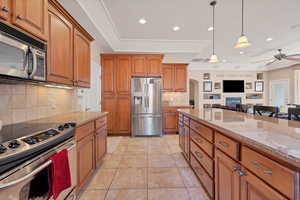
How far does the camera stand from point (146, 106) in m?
4.42

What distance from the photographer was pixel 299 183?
2.28 feet

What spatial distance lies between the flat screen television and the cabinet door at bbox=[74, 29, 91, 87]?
7545 millimetres

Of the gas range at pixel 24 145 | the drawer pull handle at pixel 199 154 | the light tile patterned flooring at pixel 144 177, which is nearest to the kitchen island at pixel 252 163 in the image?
the drawer pull handle at pixel 199 154

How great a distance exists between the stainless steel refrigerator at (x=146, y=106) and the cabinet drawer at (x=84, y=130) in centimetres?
235

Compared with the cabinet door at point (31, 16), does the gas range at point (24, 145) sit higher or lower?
lower

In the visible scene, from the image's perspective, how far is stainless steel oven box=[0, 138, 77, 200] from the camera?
836mm

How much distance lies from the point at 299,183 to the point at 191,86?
9.54 m

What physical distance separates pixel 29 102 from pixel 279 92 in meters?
10.1

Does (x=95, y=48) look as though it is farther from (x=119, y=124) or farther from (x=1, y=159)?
(x=1, y=159)

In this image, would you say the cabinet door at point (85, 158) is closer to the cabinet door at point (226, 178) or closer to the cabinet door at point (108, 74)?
the cabinet door at point (226, 178)

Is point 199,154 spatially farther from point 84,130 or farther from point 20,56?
point 20,56

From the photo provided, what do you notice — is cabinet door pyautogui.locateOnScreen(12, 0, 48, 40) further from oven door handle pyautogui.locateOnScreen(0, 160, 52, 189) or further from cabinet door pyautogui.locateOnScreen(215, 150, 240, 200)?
cabinet door pyautogui.locateOnScreen(215, 150, 240, 200)

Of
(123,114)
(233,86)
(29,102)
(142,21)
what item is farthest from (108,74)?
(233,86)

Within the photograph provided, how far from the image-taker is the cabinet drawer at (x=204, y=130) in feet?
5.29
